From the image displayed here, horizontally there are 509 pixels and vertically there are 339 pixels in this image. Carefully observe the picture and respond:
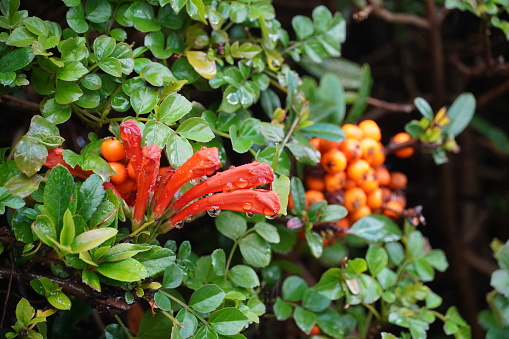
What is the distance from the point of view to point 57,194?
2.10ft

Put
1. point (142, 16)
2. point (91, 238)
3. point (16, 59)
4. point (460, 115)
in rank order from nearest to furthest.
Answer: point (91, 238) < point (16, 59) < point (142, 16) < point (460, 115)

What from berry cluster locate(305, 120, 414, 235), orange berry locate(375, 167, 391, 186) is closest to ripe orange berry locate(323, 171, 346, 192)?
berry cluster locate(305, 120, 414, 235)

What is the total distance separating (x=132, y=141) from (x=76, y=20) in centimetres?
25

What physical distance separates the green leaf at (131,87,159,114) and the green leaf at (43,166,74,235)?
0.15 m

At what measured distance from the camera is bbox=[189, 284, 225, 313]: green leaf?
743mm

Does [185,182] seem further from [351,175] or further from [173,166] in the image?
[351,175]

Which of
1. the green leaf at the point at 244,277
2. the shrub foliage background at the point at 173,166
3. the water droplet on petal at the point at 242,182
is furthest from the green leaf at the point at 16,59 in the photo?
the green leaf at the point at 244,277

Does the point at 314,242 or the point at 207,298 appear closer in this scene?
the point at 207,298

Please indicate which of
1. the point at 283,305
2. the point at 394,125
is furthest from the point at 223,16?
the point at 394,125

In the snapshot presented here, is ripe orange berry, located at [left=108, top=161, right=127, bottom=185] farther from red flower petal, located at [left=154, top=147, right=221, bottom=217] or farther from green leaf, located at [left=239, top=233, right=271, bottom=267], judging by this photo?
green leaf, located at [left=239, top=233, right=271, bottom=267]

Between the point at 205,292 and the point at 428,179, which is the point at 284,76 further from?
the point at 428,179

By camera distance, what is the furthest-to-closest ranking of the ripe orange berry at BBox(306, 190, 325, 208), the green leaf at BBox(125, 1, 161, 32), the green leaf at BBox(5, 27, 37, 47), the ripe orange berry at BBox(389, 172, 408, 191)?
the ripe orange berry at BBox(389, 172, 408, 191)
the ripe orange berry at BBox(306, 190, 325, 208)
the green leaf at BBox(125, 1, 161, 32)
the green leaf at BBox(5, 27, 37, 47)

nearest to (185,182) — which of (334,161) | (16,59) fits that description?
(16,59)

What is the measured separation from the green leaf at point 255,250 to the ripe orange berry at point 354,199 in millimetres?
251
